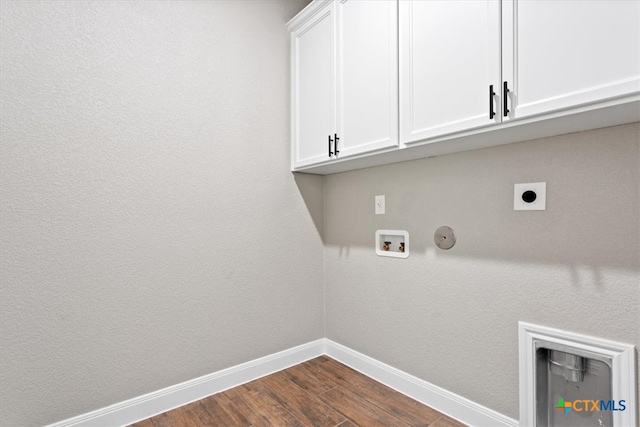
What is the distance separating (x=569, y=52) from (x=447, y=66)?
0.42 metres

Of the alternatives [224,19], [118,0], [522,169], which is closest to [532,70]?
[522,169]

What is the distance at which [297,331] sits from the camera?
224 cm

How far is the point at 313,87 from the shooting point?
201 cm

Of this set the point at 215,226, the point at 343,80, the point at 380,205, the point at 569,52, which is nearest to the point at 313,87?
the point at 343,80

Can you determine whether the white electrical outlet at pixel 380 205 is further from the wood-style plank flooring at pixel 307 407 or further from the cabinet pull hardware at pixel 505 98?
the wood-style plank flooring at pixel 307 407

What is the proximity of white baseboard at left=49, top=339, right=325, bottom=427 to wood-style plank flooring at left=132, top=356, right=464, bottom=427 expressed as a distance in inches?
1.6

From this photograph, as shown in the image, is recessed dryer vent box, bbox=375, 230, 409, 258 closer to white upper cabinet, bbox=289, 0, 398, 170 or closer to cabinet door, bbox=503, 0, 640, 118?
white upper cabinet, bbox=289, 0, 398, 170

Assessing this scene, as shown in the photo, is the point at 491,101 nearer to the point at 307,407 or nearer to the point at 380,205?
the point at 380,205

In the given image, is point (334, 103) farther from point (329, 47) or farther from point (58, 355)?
point (58, 355)

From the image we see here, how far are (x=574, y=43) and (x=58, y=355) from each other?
2.39 m

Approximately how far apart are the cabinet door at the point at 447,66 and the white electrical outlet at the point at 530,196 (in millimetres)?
404

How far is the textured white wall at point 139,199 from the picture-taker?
1.37 metres

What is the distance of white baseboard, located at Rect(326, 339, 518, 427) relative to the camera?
1496 mm

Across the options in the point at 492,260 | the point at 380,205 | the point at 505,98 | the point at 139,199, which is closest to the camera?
the point at 505,98
